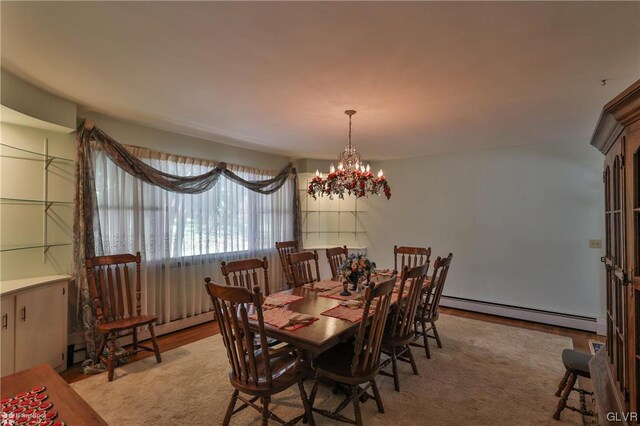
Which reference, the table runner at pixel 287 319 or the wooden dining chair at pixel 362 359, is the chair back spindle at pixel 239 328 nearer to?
the table runner at pixel 287 319

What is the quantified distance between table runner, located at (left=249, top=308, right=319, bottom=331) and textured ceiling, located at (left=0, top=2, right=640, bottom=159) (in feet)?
5.92

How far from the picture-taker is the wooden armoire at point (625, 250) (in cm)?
118

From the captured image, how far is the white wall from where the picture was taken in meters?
4.12

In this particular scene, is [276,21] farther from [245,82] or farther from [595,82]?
[595,82]

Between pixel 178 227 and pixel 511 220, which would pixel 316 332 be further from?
pixel 511 220

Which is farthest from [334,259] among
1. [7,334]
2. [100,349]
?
[7,334]

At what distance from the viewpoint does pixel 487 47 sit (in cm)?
192

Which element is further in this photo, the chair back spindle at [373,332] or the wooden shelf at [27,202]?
the wooden shelf at [27,202]

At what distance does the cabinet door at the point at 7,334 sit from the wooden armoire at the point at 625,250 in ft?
12.7

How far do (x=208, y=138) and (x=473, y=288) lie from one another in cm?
469

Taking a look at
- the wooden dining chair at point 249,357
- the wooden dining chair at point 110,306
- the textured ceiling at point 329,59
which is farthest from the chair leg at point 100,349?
the textured ceiling at point 329,59

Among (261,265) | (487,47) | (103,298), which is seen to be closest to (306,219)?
(261,265)

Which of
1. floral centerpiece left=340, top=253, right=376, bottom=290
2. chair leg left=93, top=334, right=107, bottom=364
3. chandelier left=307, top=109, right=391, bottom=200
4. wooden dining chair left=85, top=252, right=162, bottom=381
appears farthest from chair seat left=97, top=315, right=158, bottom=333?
chandelier left=307, top=109, right=391, bottom=200

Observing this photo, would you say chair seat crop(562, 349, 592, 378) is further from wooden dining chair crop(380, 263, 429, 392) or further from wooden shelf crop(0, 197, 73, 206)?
wooden shelf crop(0, 197, 73, 206)
